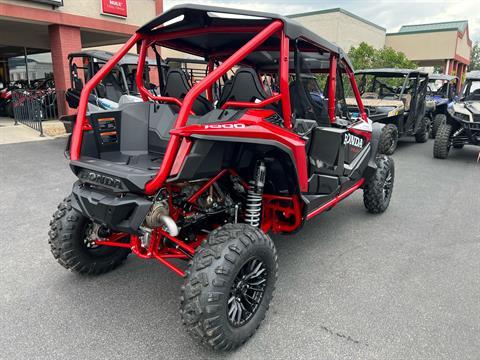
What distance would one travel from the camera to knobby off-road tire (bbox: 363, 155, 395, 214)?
4.79 meters

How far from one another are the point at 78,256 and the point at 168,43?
2048mm

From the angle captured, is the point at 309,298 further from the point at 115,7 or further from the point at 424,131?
the point at 115,7

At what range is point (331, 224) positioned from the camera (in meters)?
4.76

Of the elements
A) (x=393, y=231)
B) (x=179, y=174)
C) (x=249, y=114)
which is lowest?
(x=393, y=231)

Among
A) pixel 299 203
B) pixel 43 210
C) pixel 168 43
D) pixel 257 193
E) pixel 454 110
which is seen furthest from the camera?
pixel 454 110

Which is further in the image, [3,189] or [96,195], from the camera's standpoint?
[3,189]

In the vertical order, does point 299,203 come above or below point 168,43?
below

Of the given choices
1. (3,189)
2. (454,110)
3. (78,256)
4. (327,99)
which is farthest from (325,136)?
(454,110)

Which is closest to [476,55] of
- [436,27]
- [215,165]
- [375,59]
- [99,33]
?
[436,27]

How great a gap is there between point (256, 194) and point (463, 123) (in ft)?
23.3

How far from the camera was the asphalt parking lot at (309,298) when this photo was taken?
8.33ft

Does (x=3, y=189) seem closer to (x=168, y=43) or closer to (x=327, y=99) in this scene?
(x=168, y=43)

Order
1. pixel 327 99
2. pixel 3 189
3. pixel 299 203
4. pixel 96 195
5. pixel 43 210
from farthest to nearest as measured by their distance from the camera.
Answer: pixel 3 189, pixel 43 210, pixel 327 99, pixel 299 203, pixel 96 195

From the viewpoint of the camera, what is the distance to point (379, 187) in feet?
15.7
